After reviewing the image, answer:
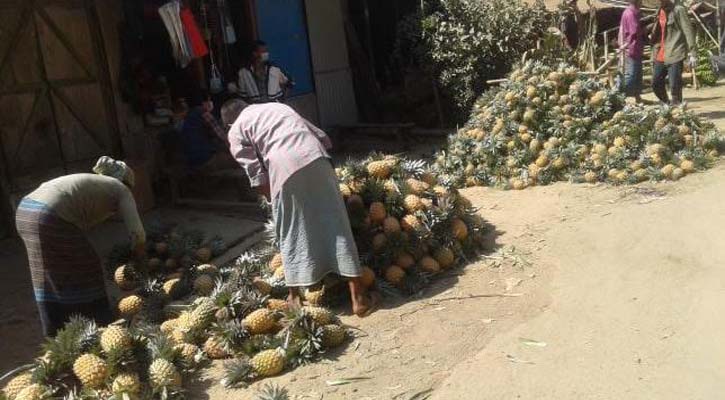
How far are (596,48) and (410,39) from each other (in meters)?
5.89

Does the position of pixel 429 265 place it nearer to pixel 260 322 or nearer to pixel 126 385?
pixel 260 322

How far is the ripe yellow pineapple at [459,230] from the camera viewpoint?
5758mm

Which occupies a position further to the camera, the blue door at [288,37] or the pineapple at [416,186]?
the blue door at [288,37]

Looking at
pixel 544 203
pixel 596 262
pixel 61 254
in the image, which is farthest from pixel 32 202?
pixel 544 203

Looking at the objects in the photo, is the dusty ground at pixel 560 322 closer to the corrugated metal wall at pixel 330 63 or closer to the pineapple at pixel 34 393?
the pineapple at pixel 34 393

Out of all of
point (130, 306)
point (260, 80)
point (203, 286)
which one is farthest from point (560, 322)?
point (260, 80)

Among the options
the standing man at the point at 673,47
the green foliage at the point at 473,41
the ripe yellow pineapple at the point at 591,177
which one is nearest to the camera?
the ripe yellow pineapple at the point at 591,177

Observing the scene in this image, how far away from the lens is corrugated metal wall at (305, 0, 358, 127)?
12094 millimetres

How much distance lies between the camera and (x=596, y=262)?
5.41 m

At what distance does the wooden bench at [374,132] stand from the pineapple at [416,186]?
19.3 feet

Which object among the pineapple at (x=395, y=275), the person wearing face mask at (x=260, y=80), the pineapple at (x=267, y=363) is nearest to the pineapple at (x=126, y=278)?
the pineapple at (x=267, y=363)

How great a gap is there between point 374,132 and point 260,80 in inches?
121

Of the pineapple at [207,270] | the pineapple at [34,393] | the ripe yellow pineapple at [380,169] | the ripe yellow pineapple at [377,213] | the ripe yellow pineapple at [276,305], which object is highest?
the ripe yellow pineapple at [380,169]

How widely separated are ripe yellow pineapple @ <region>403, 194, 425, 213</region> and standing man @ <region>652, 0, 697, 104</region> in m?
5.87
